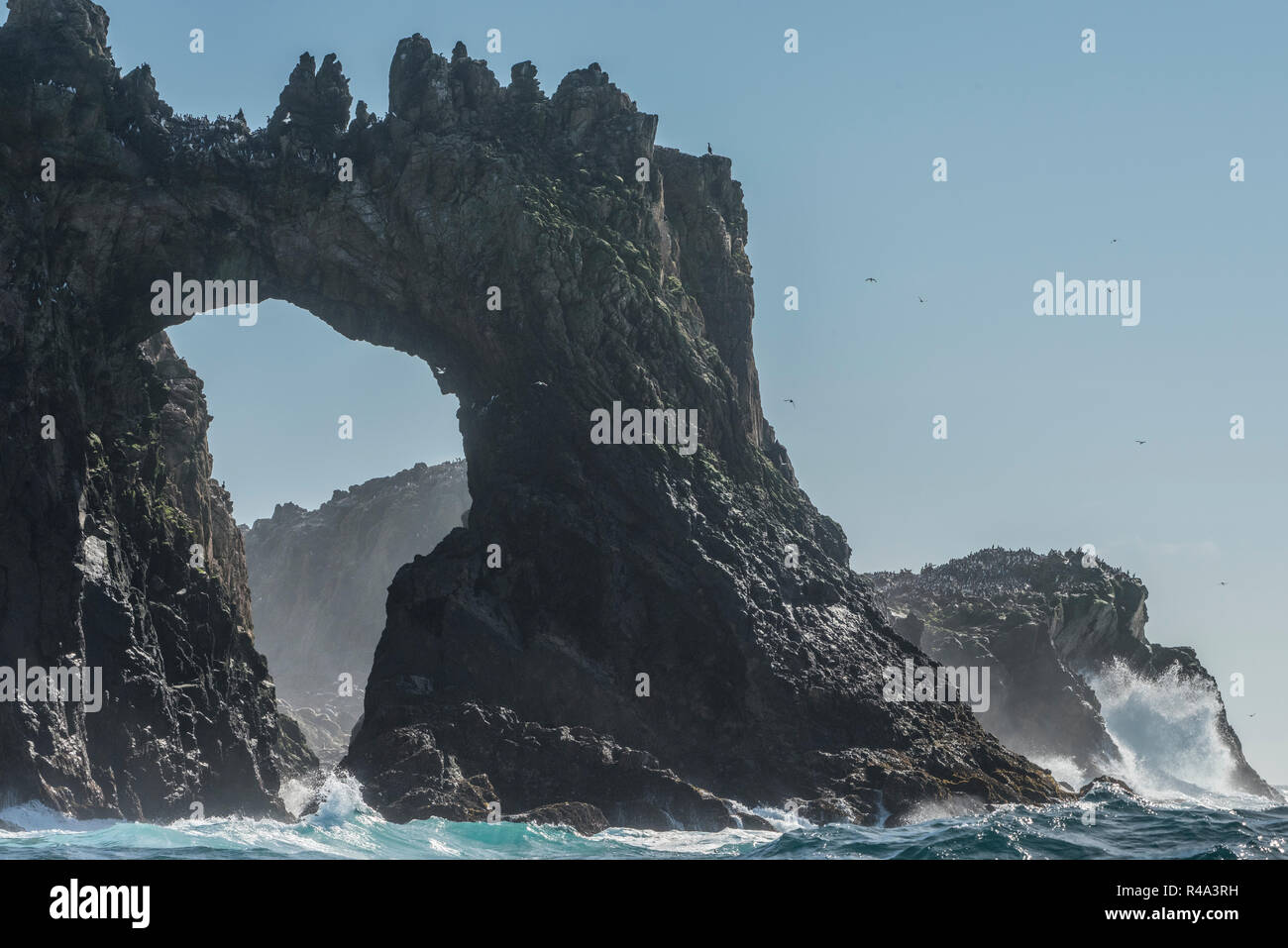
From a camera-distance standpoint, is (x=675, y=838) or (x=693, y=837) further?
(x=693, y=837)

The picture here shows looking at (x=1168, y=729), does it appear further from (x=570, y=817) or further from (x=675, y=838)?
(x=570, y=817)

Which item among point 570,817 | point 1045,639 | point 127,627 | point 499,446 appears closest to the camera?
point 570,817

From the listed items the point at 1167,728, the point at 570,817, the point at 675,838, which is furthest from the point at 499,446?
the point at 1167,728

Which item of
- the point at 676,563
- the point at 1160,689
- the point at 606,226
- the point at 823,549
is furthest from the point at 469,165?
the point at 1160,689

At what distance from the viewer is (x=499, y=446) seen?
56062mm

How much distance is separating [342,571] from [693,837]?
4938 inches

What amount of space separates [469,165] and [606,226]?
22.8 feet

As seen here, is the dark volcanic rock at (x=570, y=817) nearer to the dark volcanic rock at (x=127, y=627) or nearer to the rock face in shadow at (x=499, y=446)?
the rock face in shadow at (x=499, y=446)

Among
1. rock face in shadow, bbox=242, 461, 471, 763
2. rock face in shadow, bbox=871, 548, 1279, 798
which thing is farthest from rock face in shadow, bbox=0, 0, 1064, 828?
rock face in shadow, bbox=242, 461, 471, 763

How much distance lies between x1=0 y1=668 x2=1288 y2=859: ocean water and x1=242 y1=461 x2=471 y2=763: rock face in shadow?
10651cm

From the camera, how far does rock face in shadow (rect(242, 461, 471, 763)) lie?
158 m

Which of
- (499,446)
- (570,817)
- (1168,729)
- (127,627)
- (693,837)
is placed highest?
(499,446)

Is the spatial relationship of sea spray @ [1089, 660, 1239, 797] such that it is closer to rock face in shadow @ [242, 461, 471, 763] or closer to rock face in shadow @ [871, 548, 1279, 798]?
rock face in shadow @ [871, 548, 1279, 798]

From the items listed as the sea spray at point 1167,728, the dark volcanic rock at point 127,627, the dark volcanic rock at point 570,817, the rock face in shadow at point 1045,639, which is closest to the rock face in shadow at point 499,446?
the dark volcanic rock at point 127,627
